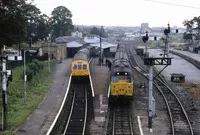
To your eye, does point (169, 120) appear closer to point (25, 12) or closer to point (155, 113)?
point (155, 113)

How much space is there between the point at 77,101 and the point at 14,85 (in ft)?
20.4

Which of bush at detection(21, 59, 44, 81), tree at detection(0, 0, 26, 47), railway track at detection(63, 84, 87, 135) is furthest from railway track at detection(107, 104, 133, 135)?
bush at detection(21, 59, 44, 81)

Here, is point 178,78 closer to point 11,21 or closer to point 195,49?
point 11,21

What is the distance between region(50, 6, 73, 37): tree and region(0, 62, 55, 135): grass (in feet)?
200

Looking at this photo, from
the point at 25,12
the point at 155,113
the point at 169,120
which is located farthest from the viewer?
the point at 25,12

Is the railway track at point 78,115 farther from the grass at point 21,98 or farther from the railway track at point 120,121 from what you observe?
the grass at point 21,98

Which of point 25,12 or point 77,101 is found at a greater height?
point 25,12

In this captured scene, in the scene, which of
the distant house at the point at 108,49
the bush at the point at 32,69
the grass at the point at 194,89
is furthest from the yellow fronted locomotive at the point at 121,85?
the distant house at the point at 108,49

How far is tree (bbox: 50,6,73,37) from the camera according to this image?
9911cm

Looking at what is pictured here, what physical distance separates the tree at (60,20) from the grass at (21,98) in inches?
2399

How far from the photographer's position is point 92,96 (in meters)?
29.9

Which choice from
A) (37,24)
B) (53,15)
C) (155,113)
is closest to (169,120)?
(155,113)

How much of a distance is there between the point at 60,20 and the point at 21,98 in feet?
243

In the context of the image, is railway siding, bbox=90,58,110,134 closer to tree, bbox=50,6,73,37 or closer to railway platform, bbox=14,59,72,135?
railway platform, bbox=14,59,72,135
